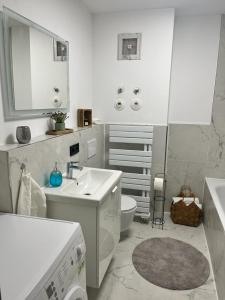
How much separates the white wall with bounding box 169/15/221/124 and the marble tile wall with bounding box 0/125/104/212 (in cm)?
124

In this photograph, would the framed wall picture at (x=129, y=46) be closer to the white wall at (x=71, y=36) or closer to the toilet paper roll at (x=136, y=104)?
the white wall at (x=71, y=36)

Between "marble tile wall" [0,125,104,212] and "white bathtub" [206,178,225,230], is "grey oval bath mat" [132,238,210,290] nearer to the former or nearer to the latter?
"white bathtub" [206,178,225,230]

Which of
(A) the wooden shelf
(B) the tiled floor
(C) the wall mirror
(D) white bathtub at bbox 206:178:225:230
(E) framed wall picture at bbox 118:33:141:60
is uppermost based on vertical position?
(E) framed wall picture at bbox 118:33:141:60

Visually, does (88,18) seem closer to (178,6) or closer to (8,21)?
(178,6)

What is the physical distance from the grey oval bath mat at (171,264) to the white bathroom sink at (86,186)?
2.75 ft

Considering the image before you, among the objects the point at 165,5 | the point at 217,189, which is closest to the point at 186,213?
the point at 217,189

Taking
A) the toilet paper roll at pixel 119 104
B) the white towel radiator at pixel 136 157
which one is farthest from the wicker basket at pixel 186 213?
the toilet paper roll at pixel 119 104

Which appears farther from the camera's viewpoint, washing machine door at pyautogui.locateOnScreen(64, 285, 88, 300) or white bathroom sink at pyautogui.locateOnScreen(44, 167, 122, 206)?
white bathroom sink at pyautogui.locateOnScreen(44, 167, 122, 206)

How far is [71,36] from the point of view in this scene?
6.88 ft

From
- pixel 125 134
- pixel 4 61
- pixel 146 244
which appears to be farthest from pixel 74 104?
pixel 146 244

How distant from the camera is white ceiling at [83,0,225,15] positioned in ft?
7.16

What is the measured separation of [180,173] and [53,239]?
7.08 ft

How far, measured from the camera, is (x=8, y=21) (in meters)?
1.32

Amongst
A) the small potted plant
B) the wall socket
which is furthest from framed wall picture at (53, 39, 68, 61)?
the wall socket
